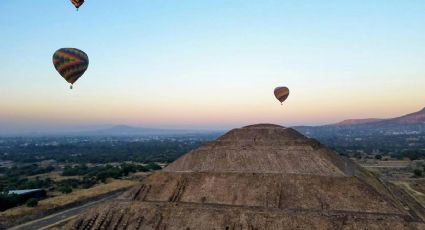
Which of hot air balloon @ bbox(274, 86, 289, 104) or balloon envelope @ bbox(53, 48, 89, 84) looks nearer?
balloon envelope @ bbox(53, 48, 89, 84)

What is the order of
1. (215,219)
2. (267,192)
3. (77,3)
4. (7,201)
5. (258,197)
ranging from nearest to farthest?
(215,219), (258,197), (267,192), (77,3), (7,201)

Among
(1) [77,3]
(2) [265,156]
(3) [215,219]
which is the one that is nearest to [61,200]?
(1) [77,3]

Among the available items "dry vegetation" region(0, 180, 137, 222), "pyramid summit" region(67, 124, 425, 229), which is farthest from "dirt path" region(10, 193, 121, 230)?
"pyramid summit" region(67, 124, 425, 229)

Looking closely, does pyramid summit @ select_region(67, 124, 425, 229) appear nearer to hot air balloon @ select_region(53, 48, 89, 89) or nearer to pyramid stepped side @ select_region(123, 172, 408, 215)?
pyramid stepped side @ select_region(123, 172, 408, 215)

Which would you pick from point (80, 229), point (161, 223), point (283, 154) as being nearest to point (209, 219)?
point (161, 223)

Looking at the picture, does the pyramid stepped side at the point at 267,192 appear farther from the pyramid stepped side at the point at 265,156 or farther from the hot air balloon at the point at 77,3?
the hot air balloon at the point at 77,3

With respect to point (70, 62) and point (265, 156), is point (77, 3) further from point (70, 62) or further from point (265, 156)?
point (265, 156)

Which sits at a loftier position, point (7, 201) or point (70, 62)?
point (70, 62)

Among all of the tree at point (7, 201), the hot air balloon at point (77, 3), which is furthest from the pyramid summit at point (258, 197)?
the tree at point (7, 201)

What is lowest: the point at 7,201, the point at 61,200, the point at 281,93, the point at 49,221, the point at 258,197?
the point at 49,221

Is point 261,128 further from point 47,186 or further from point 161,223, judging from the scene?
point 47,186
